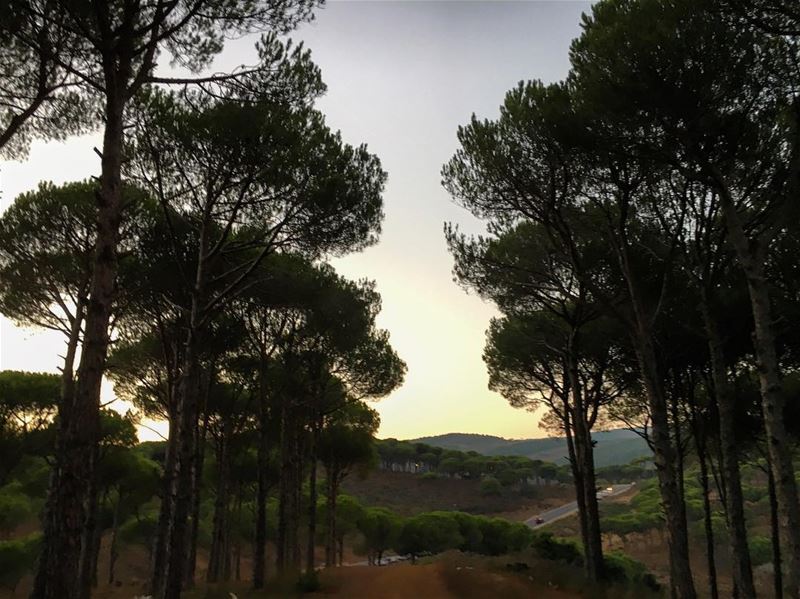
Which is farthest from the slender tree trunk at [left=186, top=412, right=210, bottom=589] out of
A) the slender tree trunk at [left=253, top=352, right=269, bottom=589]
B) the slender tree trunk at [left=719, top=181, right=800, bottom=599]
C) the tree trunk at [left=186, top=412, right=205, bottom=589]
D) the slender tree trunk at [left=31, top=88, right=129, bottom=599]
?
the slender tree trunk at [left=719, top=181, right=800, bottom=599]

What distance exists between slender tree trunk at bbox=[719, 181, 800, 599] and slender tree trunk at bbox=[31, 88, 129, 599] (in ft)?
26.4

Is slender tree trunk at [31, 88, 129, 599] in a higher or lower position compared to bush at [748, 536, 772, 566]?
higher

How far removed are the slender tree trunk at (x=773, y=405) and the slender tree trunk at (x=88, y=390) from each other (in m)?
8.03

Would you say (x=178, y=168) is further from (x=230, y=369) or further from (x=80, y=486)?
(x=230, y=369)

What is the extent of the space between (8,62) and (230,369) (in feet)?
39.4

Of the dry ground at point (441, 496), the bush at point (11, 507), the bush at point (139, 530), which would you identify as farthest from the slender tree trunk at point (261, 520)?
the dry ground at point (441, 496)

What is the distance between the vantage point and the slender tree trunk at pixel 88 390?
17.1 feet

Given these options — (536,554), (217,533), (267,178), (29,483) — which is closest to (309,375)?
(217,533)

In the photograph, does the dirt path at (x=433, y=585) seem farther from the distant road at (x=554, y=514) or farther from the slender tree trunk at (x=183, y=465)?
the distant road at (x=554, y=514)

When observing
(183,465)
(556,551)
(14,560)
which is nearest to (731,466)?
(183,465)

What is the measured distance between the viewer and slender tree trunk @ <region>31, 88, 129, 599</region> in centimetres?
521

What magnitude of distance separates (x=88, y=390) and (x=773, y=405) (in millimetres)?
8841

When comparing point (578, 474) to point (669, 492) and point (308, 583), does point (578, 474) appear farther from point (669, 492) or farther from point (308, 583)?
point (308, 583)

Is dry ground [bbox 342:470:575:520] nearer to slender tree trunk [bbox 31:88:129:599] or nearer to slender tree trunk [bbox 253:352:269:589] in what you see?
slender tree trunk [bbox 253:352:269:589]
